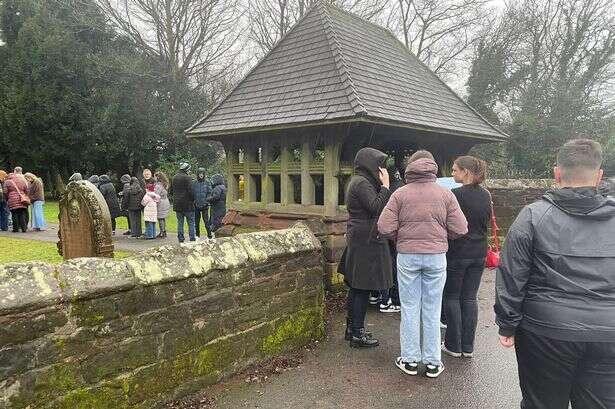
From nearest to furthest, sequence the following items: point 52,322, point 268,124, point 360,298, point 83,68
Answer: point 52,322 → point 360,298 → point 268,124 → point 83,68

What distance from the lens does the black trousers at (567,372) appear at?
243 cm

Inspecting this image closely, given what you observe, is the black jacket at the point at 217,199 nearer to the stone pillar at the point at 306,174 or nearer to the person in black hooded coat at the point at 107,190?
the person in black hooded coat at the point at 107,190

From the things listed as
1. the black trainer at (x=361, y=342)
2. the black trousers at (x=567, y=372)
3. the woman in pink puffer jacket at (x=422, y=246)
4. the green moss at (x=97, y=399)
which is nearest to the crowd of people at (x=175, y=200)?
the black trainer at (x=361, y=342)

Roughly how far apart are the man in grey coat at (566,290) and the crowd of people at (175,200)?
8812 mm

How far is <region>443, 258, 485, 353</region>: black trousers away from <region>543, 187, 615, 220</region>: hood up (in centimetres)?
199

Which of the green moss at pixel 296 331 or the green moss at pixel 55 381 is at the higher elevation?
the green moss at pixel 55 381

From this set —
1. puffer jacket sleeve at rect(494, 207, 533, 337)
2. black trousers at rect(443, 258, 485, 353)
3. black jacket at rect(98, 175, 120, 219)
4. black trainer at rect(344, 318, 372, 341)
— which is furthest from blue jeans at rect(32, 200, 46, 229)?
puffer jacket sleeve at rect(494, 207, 533, 337)

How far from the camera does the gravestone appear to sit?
234 inches

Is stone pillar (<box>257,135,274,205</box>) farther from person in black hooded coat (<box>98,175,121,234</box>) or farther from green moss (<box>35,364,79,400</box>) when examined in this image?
person in black hooded coat (<box>98,175,121,234</box>)

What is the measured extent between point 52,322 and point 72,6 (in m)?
25.2

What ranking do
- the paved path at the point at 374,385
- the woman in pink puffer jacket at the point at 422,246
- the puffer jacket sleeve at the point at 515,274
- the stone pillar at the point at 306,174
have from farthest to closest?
the stone pillar at the point at 306,174
the woman in pink puffer jacket at the point at 422,246
the paved path at the point at 374,385
the puffer jacket sleeve at the point at 515,274

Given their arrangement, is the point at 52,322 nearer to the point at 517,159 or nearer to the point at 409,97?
the point at 409,97

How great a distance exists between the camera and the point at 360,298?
4.68 m

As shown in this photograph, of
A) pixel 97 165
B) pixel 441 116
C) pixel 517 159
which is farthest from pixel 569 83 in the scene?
pixel 97 165
